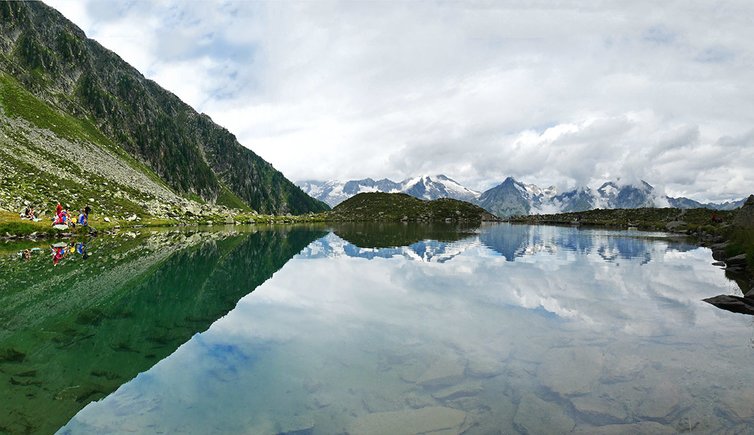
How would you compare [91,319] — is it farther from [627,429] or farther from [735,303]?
[735,303]

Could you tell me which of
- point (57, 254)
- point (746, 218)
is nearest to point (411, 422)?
point (57, 254)

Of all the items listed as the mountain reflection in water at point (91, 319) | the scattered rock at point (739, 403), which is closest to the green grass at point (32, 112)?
the mountain reflection in water at point (91, 319)

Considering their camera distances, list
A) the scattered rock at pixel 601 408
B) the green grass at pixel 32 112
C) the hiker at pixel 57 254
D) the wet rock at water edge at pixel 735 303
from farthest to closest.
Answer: the green grass at pixel 32 112 < the hiker at pixel 57 254 < the wet rock at water edge at pixel 735 303 < the scattered rock at pixel 601 408

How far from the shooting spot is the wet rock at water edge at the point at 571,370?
15.9m

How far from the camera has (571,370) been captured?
17609 mm

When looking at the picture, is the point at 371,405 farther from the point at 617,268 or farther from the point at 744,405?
the point at 617,268

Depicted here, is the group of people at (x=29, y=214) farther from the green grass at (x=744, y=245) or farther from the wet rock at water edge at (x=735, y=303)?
the green grass at (x=744, y=245)

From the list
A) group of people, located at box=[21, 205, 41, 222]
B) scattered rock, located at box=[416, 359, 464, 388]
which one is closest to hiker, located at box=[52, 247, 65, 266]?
group of people, located at box=[21, 205, 41, 222]

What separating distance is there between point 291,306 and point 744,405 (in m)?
24.3

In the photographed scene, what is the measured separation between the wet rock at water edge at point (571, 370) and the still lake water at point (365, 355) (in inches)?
4.0

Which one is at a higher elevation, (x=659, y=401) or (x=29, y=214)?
(x=29, y=214)

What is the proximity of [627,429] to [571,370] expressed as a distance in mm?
4941

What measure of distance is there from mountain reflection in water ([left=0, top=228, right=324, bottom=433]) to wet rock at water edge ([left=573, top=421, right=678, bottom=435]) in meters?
16.4

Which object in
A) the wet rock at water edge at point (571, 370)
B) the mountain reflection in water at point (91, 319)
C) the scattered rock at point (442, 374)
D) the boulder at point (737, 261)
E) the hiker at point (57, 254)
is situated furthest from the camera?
the boulder at point (737, 261)
